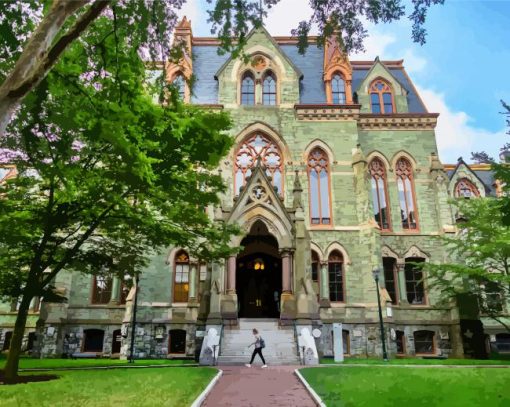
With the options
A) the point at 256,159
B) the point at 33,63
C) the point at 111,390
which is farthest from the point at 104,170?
the point at 256,159

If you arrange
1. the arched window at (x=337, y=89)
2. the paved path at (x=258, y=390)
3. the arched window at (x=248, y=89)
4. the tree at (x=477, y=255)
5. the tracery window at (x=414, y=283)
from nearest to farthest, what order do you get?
the paved path at (x=258, y=390) → the tree at (x=477, y=255) → the tracery window at (x=414, y=283) → the arched window at (x=248, y=89) → the arched window at (x=337, y=89)

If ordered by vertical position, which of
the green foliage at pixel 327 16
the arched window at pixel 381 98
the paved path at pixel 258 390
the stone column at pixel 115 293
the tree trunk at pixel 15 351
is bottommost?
the paved path at pixel 258 390

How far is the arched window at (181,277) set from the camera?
947 inches

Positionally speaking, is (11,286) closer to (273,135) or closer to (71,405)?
(71,405)

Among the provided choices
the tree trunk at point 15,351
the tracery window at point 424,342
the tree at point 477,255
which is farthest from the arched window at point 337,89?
the tree trunk at point 15,351

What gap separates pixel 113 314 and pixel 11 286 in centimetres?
844

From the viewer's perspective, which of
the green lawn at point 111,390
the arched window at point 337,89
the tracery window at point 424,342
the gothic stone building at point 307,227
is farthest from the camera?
the arched window at point 337,89

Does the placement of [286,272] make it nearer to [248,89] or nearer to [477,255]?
[477,255]

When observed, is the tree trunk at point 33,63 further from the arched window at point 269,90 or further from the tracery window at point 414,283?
the tracery window at point 414,283

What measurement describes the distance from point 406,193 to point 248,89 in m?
11.7

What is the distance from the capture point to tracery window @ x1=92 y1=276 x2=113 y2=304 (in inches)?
944

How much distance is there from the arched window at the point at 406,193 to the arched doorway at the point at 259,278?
26.0 feet

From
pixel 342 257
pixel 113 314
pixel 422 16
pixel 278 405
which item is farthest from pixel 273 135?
pixel 278 405

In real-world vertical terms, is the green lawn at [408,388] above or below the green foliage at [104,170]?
below
